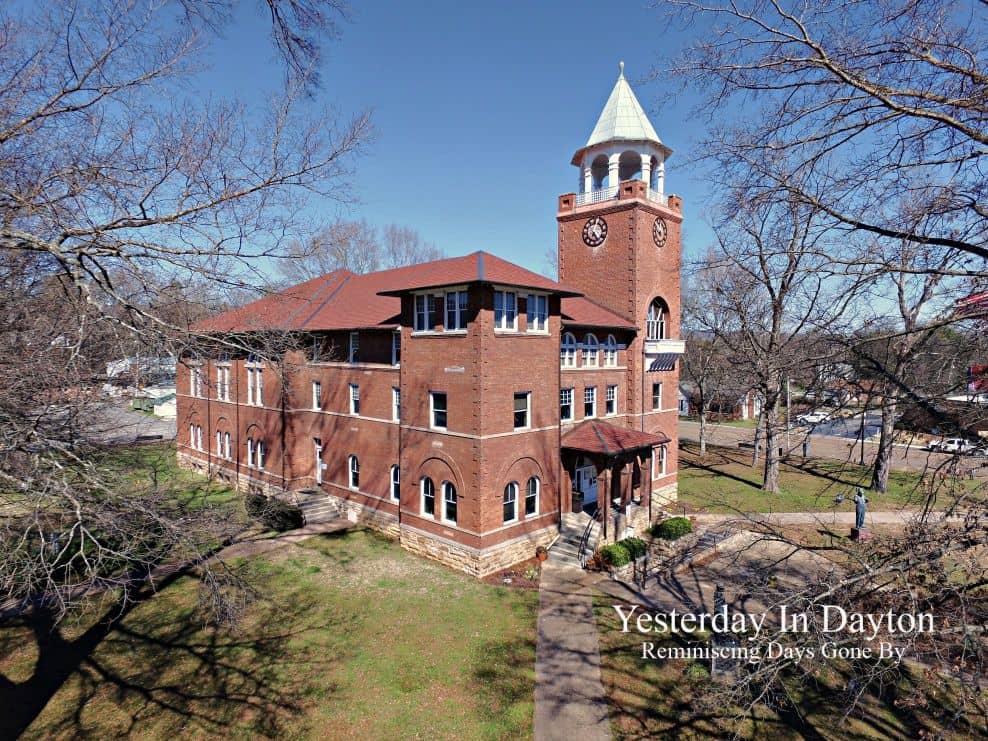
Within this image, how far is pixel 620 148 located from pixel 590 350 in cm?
977

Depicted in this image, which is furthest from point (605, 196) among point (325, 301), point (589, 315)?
point (325, 301)

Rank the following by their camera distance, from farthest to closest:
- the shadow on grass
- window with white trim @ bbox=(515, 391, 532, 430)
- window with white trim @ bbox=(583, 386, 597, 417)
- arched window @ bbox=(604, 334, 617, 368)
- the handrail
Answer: arched window @ bbox=(604, 334, 617, 368)
window with white trim @ bbox=(583, 386, 597, 417)
window with white trim @ bbox=(515, 391, 532, 430)
the handrail
the shadow on grass

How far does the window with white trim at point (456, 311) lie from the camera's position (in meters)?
17.8

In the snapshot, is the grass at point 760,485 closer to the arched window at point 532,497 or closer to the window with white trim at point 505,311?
the arched window at point 532,497

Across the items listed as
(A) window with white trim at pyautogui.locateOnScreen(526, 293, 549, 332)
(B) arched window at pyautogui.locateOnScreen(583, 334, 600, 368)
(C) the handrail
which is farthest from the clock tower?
(A) window with white trim at pyautogui.locateOnScreen(526, 293, 549, 332)

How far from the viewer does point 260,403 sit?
26.8m

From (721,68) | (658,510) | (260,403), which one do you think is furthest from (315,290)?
(721,68)

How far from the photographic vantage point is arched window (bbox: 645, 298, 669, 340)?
2561cm

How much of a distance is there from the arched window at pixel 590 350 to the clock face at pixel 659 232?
6.16 m

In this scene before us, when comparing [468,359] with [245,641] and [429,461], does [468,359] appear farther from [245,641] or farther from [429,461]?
[245,641]

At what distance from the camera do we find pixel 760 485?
1198 inches

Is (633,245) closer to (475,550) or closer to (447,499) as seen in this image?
(447,499)

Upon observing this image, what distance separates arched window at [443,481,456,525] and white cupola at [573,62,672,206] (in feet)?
50.7

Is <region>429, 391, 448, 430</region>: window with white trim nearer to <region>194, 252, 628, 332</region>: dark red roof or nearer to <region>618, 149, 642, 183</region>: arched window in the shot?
<region>194, 252, 628, 332</region>: dark red roof
